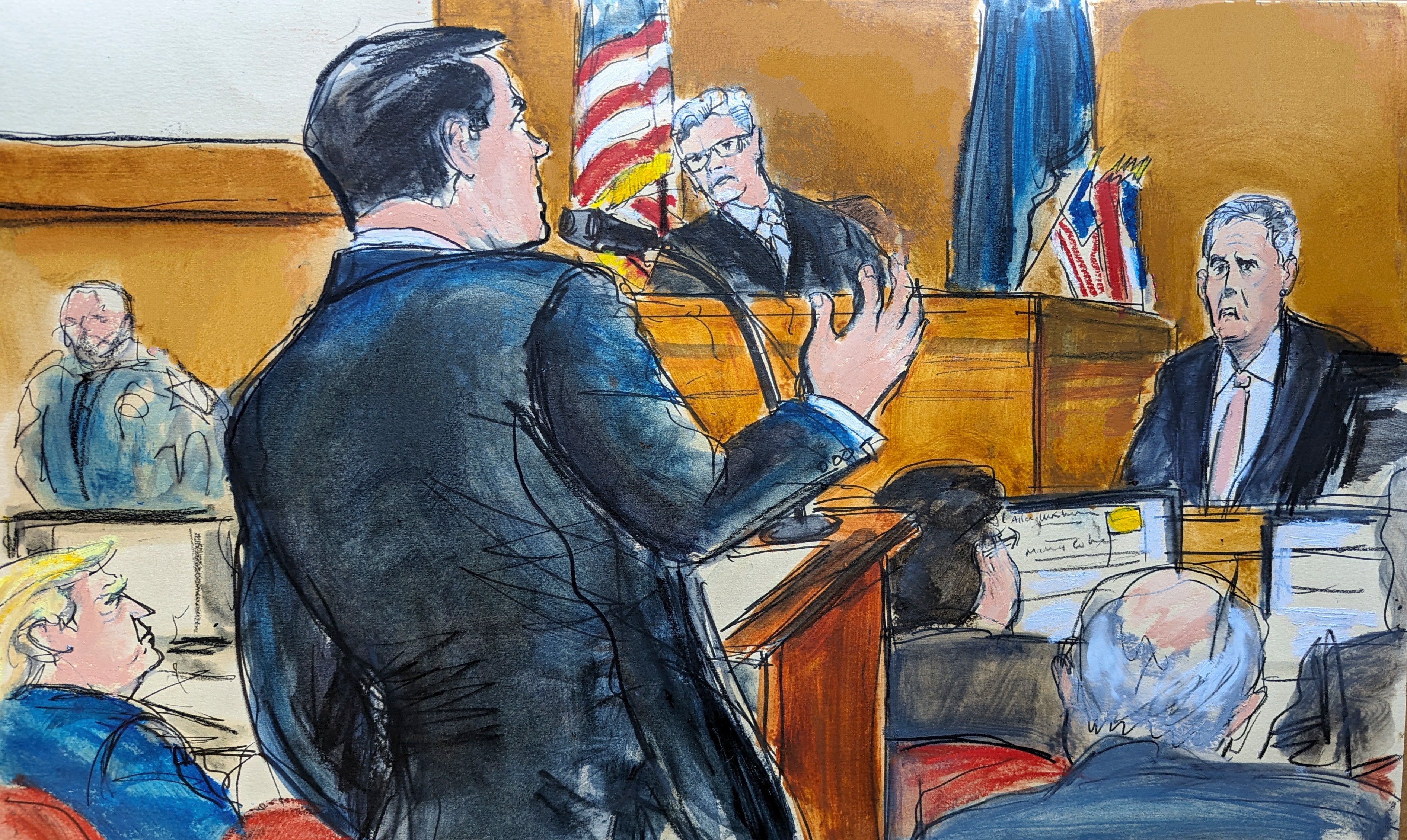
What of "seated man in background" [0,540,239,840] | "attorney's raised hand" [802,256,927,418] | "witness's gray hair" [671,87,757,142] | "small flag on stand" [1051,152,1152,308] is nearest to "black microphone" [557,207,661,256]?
"witness's gray hair" [671,87,757,142]

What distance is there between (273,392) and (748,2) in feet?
4.26

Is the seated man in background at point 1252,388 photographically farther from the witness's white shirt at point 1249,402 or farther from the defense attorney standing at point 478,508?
the defense attorney standing at point 478,508

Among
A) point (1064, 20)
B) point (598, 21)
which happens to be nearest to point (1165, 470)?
point (1064, 20)

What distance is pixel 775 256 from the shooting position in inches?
74.9

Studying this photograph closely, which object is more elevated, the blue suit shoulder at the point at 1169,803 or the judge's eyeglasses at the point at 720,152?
the judge's eyeglasses at the point at 720,152

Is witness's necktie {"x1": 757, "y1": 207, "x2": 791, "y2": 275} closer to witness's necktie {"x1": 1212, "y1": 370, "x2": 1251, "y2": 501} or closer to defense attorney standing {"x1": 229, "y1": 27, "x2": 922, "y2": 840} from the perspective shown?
defense attorney standing {"x1": 229, "y1": 27, "x2": 922, "y2": 840}

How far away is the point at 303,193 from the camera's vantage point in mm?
1859

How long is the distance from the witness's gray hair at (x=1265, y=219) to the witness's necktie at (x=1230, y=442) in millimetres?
301

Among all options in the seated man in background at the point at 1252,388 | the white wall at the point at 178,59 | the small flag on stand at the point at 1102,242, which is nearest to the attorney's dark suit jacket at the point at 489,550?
the white wall at the point at 178,59

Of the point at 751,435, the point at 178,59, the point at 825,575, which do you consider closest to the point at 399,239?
the point at 178,59

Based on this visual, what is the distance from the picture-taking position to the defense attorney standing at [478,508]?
164 cm

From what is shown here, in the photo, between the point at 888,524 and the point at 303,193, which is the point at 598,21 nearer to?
the point at 303,193

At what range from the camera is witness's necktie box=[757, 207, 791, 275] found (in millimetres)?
1896

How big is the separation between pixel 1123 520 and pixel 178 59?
2331 mm
